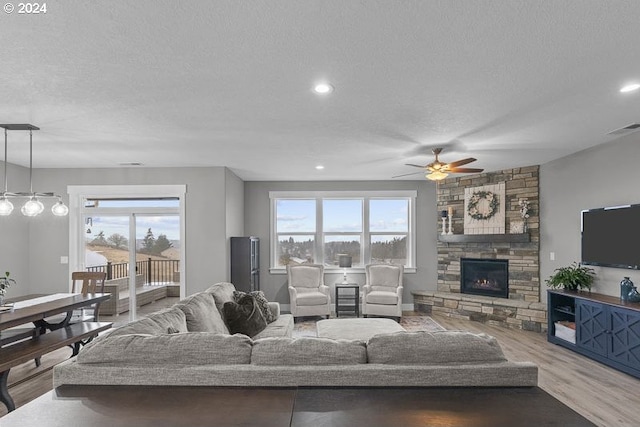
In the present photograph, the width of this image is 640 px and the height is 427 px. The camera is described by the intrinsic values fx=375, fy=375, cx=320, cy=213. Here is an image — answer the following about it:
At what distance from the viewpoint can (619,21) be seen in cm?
190

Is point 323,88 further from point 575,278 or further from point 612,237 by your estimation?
point 575,278

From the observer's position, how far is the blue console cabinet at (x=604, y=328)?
3799 mm

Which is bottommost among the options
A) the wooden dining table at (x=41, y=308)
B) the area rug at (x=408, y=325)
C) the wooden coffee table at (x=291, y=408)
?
the area rug at (x=408, y=325)

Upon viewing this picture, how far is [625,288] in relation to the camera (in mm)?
4137

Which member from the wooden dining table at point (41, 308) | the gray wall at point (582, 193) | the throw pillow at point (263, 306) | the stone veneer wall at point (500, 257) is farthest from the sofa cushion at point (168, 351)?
the stone veneer wall at point (500, 257)

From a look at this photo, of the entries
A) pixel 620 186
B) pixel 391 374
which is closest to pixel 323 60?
pixel 391 374

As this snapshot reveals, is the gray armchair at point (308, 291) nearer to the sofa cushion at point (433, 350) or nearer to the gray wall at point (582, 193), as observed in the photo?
the gray wall at point (582, 193)

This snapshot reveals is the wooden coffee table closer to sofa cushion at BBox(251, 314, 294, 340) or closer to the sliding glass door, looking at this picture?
sofa cushion at BBox(251, 314, 294, 340)

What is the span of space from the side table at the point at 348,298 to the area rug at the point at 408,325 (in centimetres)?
49

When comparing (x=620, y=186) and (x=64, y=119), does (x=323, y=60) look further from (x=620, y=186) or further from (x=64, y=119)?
(x=620, y=186)

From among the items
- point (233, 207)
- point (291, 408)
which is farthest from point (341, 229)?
point (291, 408)

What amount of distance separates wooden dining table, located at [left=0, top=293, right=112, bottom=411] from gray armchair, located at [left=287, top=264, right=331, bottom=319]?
2.86 m

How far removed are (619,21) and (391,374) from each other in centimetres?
210

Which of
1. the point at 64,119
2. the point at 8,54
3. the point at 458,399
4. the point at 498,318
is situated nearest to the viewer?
the point at 458,399
